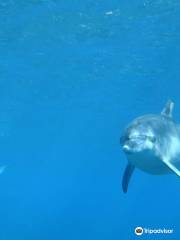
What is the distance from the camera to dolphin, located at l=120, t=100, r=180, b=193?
8398 millimetres

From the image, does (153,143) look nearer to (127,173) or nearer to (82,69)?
(127,173)

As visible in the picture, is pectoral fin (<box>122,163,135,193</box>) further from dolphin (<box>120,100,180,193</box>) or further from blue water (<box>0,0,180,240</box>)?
blue water (<box>0,0,180,240</box>)

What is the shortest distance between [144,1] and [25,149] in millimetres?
49068

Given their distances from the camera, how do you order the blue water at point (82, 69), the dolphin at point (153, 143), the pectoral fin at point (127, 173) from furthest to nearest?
the blue water at point (82, 69), the pectoral fin at point (127, 173), the dolphin at point (153, 143)

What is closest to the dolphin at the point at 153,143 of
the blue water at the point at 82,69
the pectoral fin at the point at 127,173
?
the pectoral fin at the point at 127,173

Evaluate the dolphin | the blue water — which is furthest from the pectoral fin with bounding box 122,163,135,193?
the blue water

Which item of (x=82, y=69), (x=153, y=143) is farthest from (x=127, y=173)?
(x=82, y=69)

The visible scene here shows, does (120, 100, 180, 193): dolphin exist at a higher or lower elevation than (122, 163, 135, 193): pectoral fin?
higher

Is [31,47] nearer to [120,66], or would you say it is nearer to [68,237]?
[120,66]

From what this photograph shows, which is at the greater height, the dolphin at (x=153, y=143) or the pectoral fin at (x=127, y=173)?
the dolphin at (x=153, y=143)

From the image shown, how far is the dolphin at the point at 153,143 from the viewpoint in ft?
27.6

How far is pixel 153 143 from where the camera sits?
8.84 meters

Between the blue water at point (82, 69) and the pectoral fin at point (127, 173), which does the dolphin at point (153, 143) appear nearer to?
the pectoral fin at point (127, 173)

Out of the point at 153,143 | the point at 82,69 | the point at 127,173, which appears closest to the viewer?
the point at 153,143
